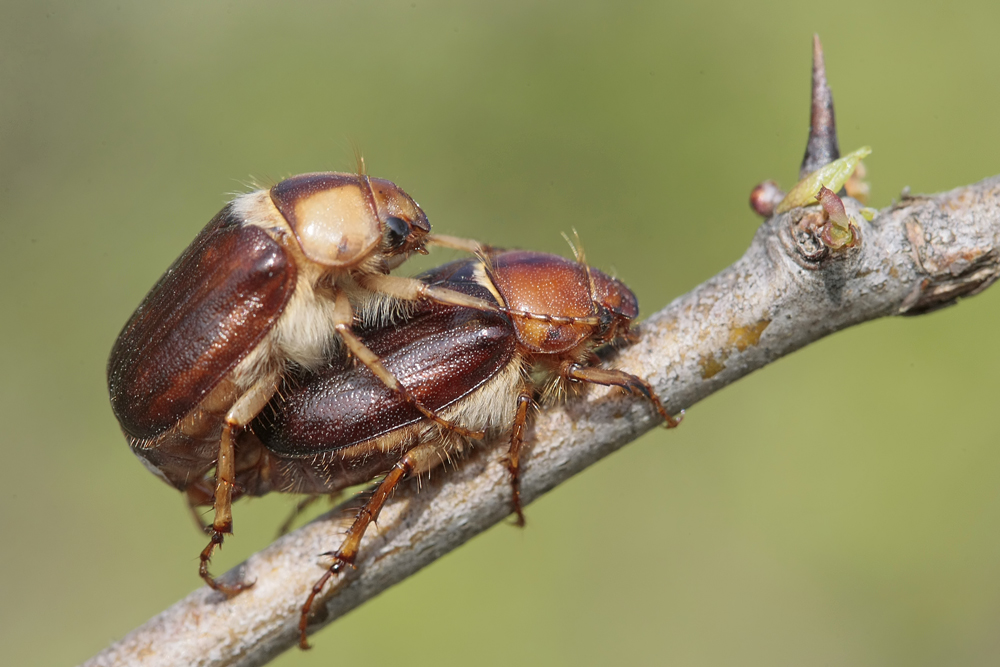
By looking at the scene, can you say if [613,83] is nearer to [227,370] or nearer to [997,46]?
[997,46]

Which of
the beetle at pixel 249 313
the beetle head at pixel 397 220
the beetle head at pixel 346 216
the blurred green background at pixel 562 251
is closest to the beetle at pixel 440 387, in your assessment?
the beetle at pixel 249 313

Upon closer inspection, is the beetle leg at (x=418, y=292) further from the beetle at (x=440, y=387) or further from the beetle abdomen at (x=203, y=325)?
the beetle abdomen at (x=203, y=325)

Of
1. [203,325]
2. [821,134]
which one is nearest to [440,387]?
[203,325]

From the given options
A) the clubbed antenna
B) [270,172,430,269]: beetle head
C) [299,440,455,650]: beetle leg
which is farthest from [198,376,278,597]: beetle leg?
the clubbed antenna

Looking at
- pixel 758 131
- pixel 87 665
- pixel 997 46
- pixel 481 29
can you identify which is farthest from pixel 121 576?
pixel 997 46

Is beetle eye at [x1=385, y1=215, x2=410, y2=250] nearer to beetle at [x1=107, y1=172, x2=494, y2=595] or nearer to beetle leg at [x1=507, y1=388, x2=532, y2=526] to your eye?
beetle at [x1=107, y1=172, x2=494, y2=595]

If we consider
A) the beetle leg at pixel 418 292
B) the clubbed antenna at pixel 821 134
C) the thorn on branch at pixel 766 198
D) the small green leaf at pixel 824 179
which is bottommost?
the beetle leg at pixel 418 292
